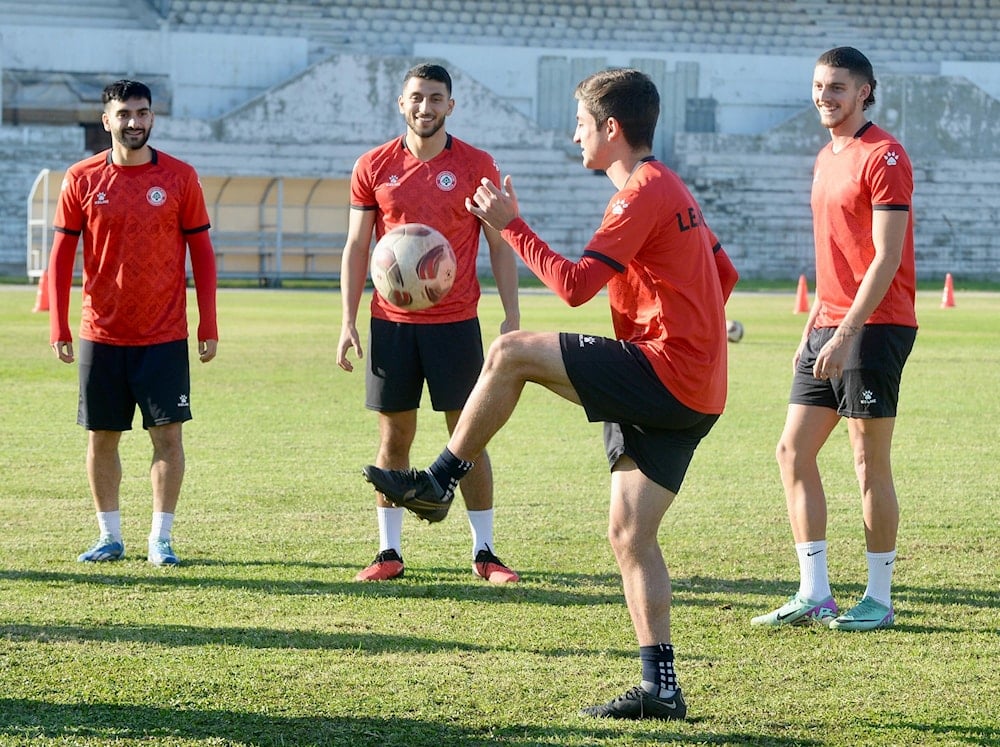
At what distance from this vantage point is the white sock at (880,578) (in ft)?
19.4

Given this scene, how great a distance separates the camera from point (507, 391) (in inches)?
179

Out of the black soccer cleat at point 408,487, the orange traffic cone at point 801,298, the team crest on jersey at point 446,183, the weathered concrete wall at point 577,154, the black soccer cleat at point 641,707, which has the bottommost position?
the black soccer cleat at point 641,707

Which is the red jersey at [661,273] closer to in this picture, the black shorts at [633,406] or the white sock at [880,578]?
the black shorts at [633,406]

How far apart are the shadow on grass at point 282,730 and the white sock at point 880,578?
1709 mm

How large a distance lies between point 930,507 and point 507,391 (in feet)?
14.9

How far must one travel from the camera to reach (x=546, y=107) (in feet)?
141

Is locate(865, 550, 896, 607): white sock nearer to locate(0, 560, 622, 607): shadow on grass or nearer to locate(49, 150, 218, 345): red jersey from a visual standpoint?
locate(0, 560, 622, 607): shadow on grass

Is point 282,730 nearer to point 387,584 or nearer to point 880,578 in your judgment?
point 387,584

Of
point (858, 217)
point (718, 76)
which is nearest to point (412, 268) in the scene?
point (858, 217)

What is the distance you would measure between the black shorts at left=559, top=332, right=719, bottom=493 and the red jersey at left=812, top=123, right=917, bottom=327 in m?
1.43

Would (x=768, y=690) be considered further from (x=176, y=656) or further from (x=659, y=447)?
(x=176, y=656)

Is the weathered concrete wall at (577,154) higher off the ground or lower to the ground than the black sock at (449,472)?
higher

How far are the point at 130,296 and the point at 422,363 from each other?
144 centimetres

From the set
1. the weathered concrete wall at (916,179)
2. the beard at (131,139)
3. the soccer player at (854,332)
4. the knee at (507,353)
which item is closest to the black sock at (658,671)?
the knee at (507,353)
